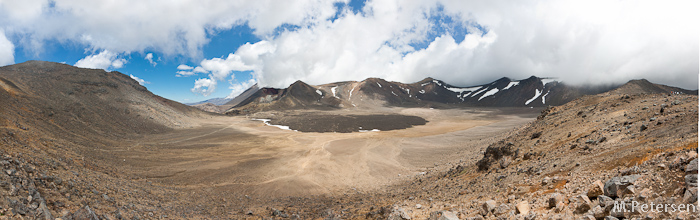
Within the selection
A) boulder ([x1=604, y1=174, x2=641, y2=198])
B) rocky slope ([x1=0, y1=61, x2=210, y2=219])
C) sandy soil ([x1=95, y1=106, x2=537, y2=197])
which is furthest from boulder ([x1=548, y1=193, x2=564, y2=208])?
sandy soil ([x1=95, y1=106, x2=537, y2=197])

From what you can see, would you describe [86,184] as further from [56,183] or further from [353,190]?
[353,190]

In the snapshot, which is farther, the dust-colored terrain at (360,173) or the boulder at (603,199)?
the dust-colored terrain at (360,173)

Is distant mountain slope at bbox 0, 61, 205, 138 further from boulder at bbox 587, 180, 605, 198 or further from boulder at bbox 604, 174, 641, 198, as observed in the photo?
boulder at bbox 604, 174, 641, 198

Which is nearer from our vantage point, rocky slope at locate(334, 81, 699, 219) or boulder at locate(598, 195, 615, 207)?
rocky slope at locate(334, 81, 699, 219)

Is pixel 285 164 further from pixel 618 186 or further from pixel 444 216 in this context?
pixel 618 186

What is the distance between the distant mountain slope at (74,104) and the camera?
28.1m

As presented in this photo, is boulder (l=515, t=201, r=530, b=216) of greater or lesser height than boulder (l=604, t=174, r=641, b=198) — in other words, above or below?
below

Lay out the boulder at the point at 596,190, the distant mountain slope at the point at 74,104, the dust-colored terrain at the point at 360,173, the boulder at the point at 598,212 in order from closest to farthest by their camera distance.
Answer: the boulder at the point at 598,212
the boulder at the point at 596,190
the dust-colored terrain at the point at 360,173
the distant mountain slope at the point at 74,104

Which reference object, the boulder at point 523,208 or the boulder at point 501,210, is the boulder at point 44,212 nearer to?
the boulder at point 501,210

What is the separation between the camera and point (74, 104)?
40875mm

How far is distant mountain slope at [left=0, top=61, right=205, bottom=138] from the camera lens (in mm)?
28061

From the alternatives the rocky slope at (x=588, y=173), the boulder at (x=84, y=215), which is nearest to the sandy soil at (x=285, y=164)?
the rocky slope at (x=588, y=173)

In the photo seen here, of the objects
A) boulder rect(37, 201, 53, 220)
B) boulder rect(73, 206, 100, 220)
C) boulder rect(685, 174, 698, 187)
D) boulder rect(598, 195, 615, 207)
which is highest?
boulder rect(685, 174, 698, 187)

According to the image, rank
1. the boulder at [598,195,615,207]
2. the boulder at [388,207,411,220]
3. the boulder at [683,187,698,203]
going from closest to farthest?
the boulder at [683,187,698,203], the boulder at [598,195,615,207], the boulder at [388,207,411,220]
